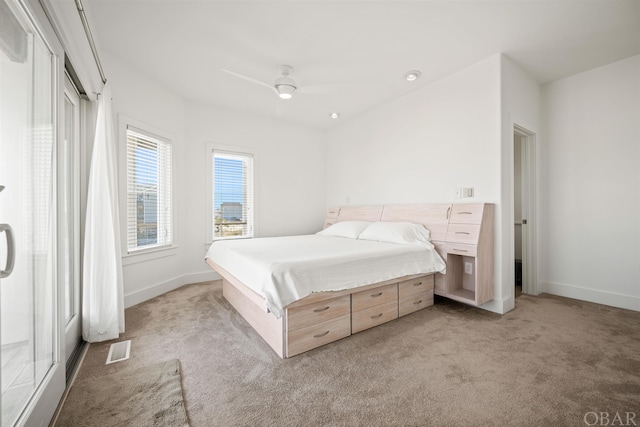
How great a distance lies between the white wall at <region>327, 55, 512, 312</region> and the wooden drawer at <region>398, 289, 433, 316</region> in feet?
2.07

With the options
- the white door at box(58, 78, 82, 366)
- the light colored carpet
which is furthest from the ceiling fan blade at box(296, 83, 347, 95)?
the light colored carpet

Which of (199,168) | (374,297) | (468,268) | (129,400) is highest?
(199,168)

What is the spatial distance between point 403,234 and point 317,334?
5.27ft

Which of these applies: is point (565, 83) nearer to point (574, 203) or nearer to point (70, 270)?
point (574, 203)

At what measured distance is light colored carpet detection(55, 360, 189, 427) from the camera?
1401mm

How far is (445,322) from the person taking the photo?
8.50 feet

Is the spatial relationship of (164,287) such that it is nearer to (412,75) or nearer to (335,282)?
(335,282)

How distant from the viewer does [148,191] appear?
11.3ft

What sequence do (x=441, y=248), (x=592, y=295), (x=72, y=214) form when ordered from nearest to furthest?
1. (x=72, y=214)
2. (x=441, y=248)
3. (x=592, y=295)

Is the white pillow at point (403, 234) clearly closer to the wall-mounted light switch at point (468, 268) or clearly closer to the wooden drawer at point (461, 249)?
the wooden drawer at point (461, 249)

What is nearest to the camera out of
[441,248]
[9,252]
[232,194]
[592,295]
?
[9,252]

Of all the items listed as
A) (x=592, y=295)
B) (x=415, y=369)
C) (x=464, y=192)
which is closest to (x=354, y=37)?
(x=464, y=192)

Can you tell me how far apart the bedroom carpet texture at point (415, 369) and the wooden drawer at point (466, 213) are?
1001 millimetres

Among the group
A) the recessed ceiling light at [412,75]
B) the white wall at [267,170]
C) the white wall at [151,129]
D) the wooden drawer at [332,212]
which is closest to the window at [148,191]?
the white wall at [151,129]
